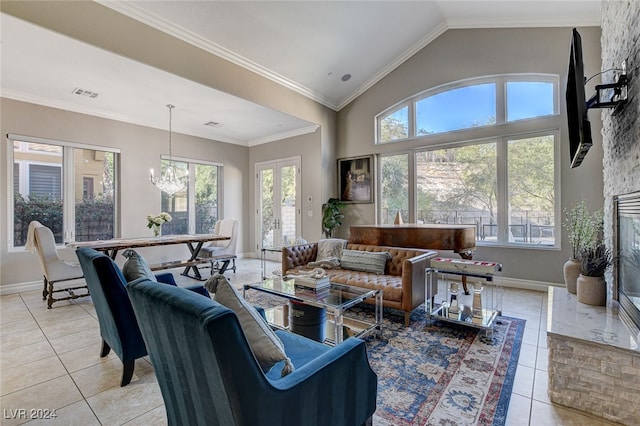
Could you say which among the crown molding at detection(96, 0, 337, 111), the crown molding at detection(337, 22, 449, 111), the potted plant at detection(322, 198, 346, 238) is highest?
the crown molding at detection(337, 22, 449, 111)

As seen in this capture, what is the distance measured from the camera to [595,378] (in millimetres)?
1805

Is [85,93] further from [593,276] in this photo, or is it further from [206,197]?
[593,276]

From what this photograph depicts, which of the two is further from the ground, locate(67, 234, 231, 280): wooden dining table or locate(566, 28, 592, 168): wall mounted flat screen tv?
locate(566, 28, 592, 168): wall mounted flat screen tv

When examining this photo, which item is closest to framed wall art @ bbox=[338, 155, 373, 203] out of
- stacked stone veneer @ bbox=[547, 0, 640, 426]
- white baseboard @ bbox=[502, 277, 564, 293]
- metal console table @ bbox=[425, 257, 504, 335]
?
white baseboard @ bbox=[502, 277, 564, 293]

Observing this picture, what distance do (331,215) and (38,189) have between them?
16.6 feet

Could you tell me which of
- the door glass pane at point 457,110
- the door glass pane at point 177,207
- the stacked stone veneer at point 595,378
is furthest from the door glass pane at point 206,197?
the stacked stone veneer at point 595,378

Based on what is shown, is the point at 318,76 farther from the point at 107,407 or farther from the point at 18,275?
the point at 18,275

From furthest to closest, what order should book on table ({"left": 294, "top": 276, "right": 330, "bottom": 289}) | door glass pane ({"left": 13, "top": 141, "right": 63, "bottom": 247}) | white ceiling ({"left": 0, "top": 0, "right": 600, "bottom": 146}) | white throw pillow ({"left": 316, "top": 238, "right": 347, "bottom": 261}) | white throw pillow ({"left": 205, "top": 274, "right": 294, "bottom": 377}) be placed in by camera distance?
1. door glass pane ({"left": 13, "top": 141, "right": 63, "bottom": 247})
2. white throw pillow ({"left": 316, "top": 238, "right": 347, "bottom": 261})
3. white ceiling ({"left": 0, "top": 0, "right": 600, "bottom": 146})
4. book on table ({"left": 294, "top": 276, "right": 330, "bottom": 289})
5. white throw pillow ({"left": 205, "top": 274, "right": 294, "bottom": 377})

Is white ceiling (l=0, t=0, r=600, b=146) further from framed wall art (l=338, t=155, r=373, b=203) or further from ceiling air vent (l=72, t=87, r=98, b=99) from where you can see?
framed wall art (l=338, t=155, r=373, b=203)

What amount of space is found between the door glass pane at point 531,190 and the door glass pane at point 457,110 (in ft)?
2.28

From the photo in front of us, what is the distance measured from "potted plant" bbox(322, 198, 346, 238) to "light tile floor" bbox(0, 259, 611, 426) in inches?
138

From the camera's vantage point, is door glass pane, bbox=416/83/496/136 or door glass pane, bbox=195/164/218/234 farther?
door glass pane, bbox=195/164/218/234

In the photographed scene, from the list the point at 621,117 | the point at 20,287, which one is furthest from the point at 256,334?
the point at 20,287

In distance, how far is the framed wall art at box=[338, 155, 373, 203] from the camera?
6.20 m
